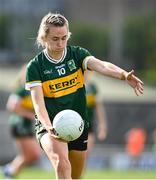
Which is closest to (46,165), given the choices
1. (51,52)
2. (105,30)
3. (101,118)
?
(101,118)

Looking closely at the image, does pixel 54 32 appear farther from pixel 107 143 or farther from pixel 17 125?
pixel 107 143

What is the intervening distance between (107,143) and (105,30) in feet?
70.3

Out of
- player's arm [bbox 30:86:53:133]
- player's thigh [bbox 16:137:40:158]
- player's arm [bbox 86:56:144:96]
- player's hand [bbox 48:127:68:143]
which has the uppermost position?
player's arm [bbox 86:56:144:96]

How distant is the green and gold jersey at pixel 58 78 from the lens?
9227 millimetres

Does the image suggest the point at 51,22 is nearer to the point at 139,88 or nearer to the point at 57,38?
the point at 57,38

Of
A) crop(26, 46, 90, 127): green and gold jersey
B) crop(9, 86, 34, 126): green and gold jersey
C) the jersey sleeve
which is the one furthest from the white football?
crop(9, 86, 34, 126): green and gold jersey

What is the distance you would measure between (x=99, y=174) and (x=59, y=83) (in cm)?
830

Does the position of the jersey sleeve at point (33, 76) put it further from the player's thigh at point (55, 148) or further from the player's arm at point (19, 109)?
the player's arm at point (19, 109)

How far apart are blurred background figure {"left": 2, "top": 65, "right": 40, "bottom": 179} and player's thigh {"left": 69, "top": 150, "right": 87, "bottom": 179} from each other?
5.01m

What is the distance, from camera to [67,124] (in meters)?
8.80

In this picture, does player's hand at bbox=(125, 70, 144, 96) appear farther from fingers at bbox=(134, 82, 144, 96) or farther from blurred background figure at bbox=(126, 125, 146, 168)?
blurred background figure at bbox=(126, 125, 146, 168)

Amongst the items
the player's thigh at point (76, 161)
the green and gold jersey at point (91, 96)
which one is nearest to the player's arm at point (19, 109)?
the green and gold jersey at point (91, 96)

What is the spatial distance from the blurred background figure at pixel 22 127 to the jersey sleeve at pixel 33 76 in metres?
5.21

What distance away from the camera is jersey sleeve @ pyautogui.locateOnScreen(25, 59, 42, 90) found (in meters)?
9.16
